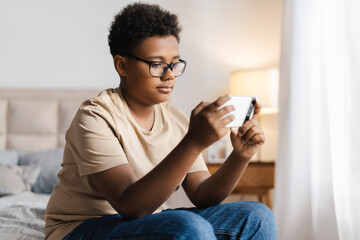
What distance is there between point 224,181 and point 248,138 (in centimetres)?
14

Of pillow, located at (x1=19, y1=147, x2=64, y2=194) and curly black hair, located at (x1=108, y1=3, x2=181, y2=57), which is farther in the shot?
pillow, located at (x1=19, y1=147, x2=64, y2=194)

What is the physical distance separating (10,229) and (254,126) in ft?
3.05

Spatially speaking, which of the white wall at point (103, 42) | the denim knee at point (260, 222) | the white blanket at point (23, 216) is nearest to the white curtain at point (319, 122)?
the white wall at point (103, 42)

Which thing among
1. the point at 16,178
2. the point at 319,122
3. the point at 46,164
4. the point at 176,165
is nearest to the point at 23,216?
the point at 16,178

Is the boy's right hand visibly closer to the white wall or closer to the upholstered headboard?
the upholstered headboard

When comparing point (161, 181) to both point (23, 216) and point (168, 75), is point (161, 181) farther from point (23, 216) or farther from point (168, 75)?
point (23, 216)

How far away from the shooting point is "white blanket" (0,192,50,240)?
1497 millimetres

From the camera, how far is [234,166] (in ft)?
4.04

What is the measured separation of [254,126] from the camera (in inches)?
47.3

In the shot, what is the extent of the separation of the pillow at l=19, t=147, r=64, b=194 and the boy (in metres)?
1.38

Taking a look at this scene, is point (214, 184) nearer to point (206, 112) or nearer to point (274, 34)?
point (206, 112)

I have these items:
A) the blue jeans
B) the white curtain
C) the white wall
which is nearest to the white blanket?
the blue jeans

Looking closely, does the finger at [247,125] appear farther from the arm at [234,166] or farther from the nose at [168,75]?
the nose at [168,75]

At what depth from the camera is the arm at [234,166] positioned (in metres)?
1.20
